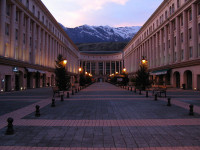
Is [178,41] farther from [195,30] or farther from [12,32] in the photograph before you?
[12,32]

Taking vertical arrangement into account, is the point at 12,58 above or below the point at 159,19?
below

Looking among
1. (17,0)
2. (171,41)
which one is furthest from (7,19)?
(171,41)

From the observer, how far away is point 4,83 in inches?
1084

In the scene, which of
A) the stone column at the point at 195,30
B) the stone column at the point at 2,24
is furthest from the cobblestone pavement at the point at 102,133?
the stone column at the point at 195,30

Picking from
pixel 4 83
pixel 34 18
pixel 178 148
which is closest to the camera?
pixel 178 148

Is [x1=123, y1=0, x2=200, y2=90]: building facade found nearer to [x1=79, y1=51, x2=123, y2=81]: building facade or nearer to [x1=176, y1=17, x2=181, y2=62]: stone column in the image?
[x1=176, y1=17, x2=181, y2=62]: stone column

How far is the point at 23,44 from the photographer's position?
116ft

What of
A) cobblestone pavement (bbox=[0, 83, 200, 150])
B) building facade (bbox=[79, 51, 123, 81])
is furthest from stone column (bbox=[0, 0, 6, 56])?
building facade (bbox=[79, 51, 123, 81])

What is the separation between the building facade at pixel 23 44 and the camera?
27.9 m

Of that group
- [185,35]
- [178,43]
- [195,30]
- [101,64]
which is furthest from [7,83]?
[101,64]

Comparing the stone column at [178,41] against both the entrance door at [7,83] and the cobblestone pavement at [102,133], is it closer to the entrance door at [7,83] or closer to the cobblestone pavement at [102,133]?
the cobblestone pavement at [102,133]

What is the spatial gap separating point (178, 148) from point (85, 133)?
Answer: 3444 mm

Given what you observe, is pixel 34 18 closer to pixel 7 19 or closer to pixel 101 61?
pixel 7 19

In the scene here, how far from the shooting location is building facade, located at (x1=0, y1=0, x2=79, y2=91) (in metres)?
27.9
